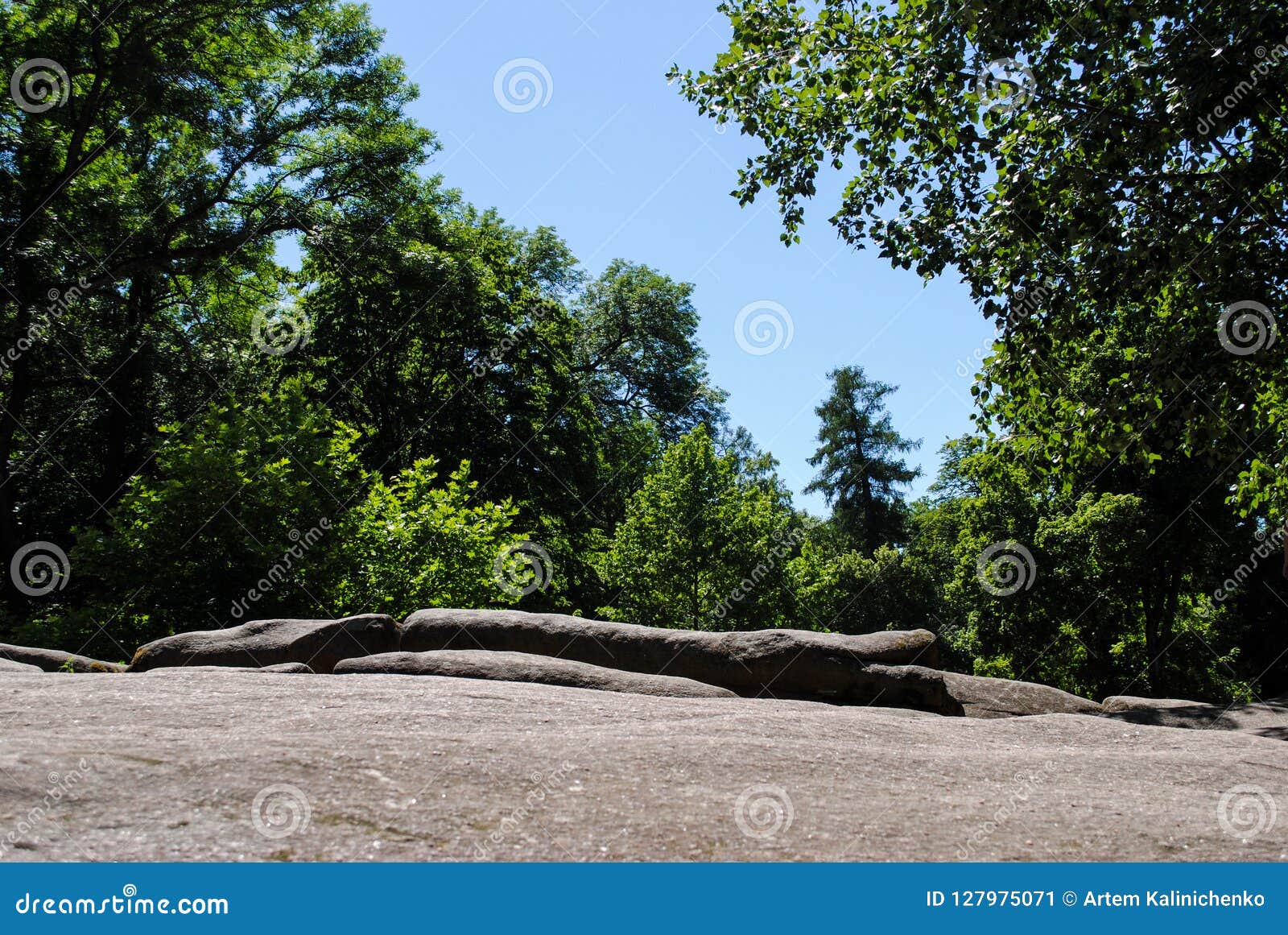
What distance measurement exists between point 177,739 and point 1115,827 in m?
4.92

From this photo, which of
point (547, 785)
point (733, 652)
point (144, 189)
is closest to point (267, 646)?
point (733, 652)

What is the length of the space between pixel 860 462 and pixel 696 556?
25.6m

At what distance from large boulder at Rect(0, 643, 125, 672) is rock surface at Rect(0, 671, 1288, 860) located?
12.1 feet

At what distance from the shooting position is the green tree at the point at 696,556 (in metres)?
27.7

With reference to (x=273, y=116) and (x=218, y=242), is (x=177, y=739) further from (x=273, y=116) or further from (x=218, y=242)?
(x=273, y=116)

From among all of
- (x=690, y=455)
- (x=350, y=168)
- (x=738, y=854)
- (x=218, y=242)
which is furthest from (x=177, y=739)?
(x=690, y=455)

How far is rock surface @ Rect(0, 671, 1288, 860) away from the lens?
4121 millimetres

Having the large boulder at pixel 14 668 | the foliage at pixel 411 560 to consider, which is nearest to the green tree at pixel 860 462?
the foliage at pixel 411 560

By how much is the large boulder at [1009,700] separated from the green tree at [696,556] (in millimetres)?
13842

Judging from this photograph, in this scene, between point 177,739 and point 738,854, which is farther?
point 177,739

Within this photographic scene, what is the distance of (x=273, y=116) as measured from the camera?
75.9ft

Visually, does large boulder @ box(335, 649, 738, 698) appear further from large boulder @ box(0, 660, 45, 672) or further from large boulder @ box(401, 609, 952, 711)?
large boulder @ box(0, 660, 45, 672)

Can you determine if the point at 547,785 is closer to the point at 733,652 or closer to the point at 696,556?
the point at 733,652

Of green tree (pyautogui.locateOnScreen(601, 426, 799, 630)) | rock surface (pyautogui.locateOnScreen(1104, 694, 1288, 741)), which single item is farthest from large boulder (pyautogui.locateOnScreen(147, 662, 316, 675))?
green tree (pyautogui.locateOnScreen(601, 426, 799, 630))
